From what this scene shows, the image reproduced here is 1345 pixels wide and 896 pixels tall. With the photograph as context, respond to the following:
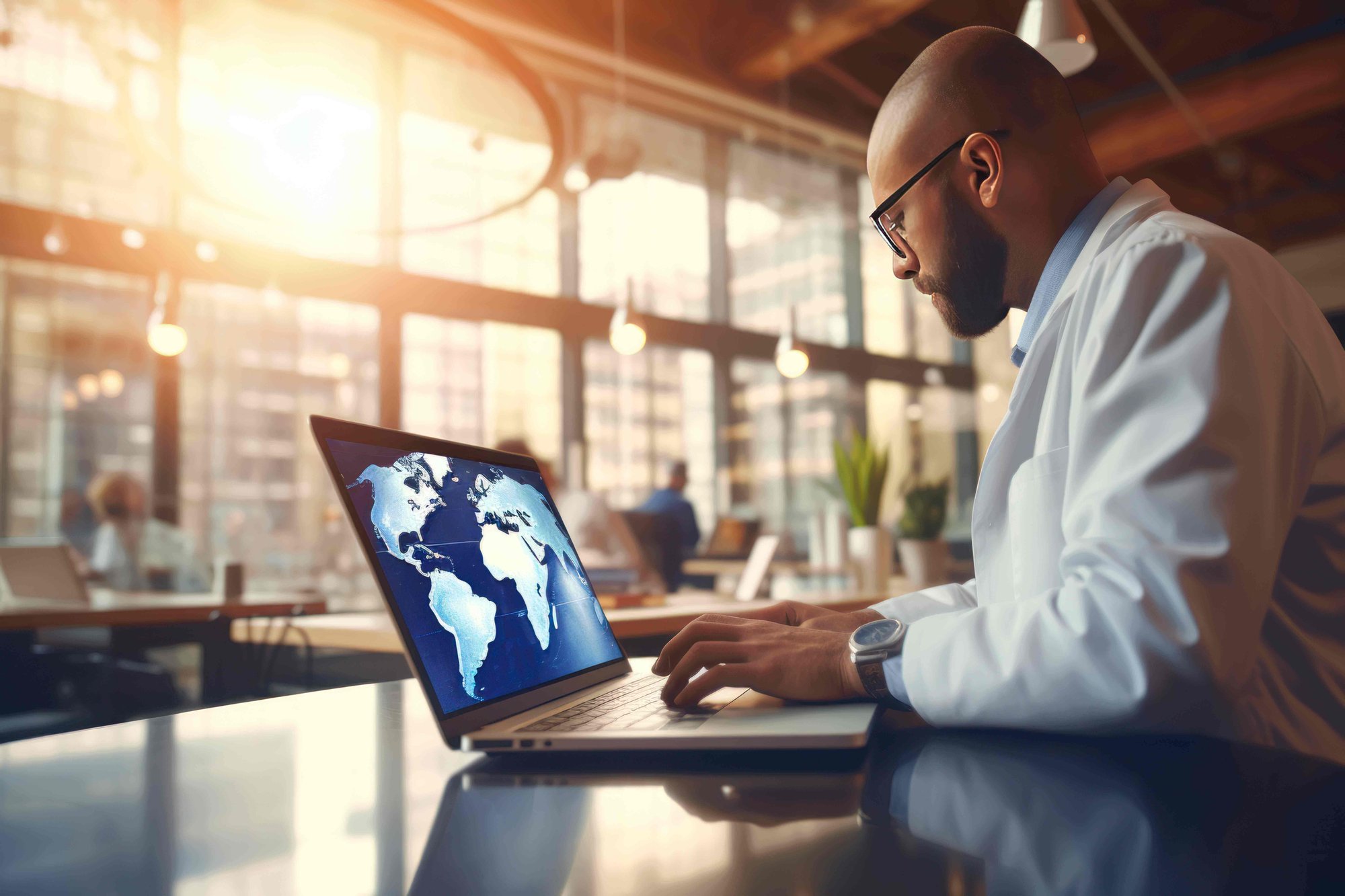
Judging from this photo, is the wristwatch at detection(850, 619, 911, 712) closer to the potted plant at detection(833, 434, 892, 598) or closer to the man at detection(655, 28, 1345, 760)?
the man at detection(655, 28, 1345, 760)

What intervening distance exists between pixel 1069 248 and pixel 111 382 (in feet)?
17.8

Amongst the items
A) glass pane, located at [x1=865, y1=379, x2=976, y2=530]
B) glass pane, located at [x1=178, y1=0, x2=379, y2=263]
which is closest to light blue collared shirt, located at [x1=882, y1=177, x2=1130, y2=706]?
glass pane, located at [x1=178, y1=0, x2=379, y2=263]

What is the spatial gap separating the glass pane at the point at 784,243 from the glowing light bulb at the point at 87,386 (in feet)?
15.7

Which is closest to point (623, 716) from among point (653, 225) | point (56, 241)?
point (56, 241)

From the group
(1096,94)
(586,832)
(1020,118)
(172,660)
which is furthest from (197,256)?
(1096,94)

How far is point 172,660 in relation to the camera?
11.3 ft

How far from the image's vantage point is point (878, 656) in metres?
0.80

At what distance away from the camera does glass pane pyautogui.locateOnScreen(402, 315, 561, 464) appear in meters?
6.13

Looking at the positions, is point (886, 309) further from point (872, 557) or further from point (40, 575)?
point (40, 575)

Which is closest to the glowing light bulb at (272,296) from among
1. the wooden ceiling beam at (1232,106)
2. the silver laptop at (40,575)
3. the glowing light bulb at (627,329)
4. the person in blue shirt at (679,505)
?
the glowing light bulb at (627,329)

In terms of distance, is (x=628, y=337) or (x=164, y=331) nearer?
(x=164, y=331)

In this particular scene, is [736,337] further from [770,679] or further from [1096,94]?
[770,679]

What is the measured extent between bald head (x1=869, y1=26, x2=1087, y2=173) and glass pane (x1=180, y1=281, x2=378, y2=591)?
4.76 meters

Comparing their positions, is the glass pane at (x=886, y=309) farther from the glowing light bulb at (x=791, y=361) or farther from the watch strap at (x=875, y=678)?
the watch strap at (x=875, y=678)
